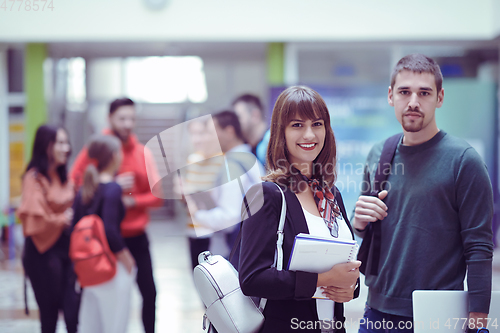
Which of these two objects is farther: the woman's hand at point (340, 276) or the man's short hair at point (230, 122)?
the man's short hair at point (230, 122)

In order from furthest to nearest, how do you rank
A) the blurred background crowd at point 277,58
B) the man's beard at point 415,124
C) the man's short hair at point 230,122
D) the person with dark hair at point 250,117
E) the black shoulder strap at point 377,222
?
A: the blurred background crowd at point 277,58 < the person with dark hair at point 250,117 < the man's short hair at point 230,122 < the black shoulder strap at point 377,222 < the man's beard at point 415,124

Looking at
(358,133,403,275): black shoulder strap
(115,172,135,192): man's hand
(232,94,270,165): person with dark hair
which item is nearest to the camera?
(358,133,403,275): black shoulder strap

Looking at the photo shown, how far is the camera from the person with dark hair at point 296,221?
133 centimetres

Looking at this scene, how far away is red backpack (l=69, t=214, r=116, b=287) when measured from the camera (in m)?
2.63

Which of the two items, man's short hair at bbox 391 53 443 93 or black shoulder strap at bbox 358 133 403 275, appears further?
black shoulder strap at bbox 358 133 403 275

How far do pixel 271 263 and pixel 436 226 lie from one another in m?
0.73

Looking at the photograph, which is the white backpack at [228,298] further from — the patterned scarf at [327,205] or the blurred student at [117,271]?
the blurred student at [117,271]

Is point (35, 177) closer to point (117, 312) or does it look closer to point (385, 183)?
point (117, 312)

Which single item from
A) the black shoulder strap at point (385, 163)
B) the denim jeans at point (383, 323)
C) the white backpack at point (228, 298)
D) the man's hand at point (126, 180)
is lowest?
the denim jeans at point (383, 323)

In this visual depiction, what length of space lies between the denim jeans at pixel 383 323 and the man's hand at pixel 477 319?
0.23 m

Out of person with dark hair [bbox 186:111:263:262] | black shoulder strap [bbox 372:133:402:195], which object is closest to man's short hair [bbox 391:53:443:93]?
black shoulder strap [bbox 372:133:402:195]

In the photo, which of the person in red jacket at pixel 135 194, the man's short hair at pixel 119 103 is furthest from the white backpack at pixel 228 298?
the man's short hair at pixel 119 103

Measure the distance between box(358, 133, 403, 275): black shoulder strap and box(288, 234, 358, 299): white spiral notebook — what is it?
0.46 meters

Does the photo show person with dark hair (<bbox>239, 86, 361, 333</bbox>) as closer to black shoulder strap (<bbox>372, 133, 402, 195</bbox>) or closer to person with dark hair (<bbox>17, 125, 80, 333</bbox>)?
black shoulder strap (<bbox>372, 133, 402, 195</bbox>)
